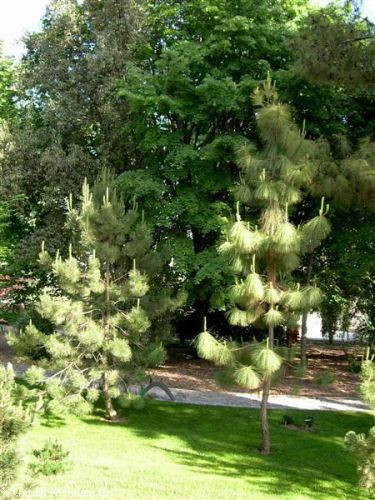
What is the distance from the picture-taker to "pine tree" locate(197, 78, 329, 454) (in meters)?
9.32

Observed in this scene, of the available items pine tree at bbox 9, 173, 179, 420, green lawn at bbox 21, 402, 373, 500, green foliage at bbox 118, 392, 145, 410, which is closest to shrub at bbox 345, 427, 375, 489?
green lawn at bbox 21, 402, 373, 500

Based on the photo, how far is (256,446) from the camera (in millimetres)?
10492

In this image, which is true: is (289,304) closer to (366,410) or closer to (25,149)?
(366,410)

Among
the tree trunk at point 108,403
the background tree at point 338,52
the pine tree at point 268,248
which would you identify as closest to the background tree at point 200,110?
the background tree at point 338,52

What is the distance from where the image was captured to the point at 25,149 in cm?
1741

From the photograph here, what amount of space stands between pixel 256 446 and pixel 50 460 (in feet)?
13.1

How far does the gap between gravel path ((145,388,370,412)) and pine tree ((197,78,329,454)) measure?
365 cm

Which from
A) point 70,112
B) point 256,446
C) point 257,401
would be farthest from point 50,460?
point 70,112

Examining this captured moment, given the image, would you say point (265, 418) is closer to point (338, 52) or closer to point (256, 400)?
point (256, 400)

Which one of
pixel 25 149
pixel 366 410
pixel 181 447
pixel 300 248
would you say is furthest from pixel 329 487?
pixel 25 149

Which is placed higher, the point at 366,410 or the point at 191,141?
the point at 191,141

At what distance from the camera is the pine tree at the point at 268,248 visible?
367 inches

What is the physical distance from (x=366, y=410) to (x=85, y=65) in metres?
12.8

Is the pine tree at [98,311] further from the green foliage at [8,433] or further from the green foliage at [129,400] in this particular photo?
the green foliage at [8,433]
